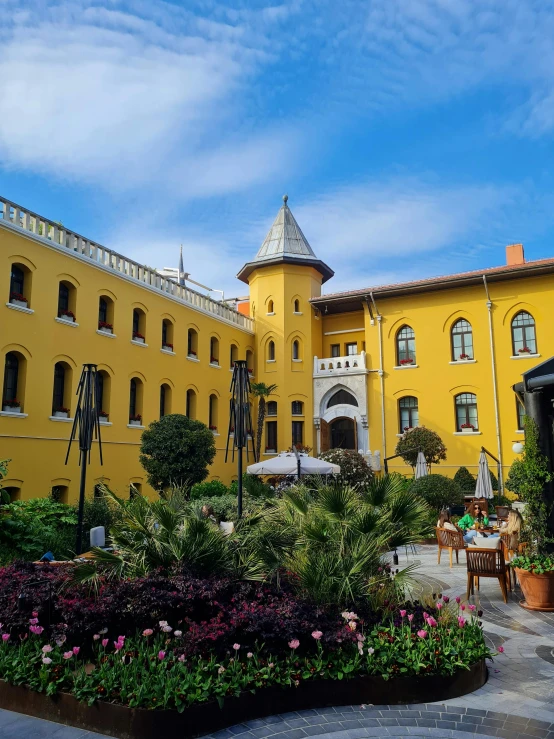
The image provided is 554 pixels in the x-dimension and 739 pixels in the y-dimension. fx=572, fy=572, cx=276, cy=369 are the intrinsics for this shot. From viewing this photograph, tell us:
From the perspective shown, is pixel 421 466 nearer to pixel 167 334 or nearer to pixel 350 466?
pixel 350 466

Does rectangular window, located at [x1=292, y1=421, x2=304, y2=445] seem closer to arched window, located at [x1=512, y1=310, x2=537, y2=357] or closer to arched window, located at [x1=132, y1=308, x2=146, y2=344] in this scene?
arched window, located at [x1=132, y1=308, x2=146, y2=344]

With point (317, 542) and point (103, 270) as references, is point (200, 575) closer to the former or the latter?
point (317, 542)

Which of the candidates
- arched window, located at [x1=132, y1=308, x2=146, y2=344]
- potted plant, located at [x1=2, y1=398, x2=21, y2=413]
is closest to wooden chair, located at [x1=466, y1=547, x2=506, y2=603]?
potted plant, located at [x1=2, y1=398, x2=21, y2=413]

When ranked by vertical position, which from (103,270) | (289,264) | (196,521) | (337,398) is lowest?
(196,521)

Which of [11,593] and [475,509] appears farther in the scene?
[475,509]

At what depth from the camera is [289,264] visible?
2912 cm

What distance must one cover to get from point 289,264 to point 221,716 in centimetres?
2600

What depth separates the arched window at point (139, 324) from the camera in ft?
74.6

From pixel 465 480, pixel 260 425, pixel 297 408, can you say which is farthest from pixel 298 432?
pixel 465 480

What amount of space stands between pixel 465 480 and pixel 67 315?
16394 millimetres

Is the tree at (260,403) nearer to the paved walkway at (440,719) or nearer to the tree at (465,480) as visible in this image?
A: the tree at (465,480)

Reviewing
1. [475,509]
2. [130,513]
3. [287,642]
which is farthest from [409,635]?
[475,509]

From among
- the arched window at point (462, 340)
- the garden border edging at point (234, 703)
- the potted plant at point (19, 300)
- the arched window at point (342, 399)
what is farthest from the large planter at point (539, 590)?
the arched window at point (342, 399)

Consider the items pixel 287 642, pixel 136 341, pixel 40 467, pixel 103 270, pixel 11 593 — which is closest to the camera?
pixel 287 642
